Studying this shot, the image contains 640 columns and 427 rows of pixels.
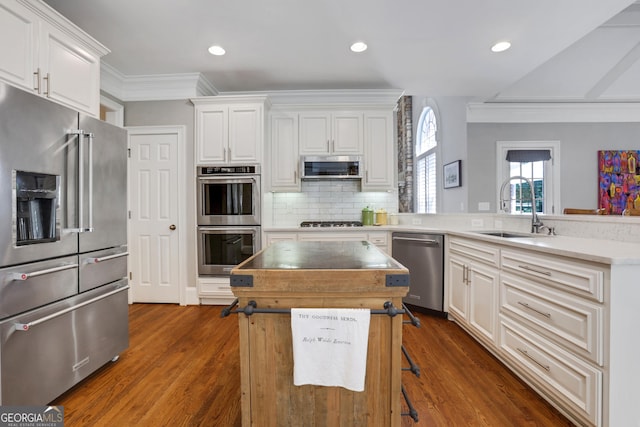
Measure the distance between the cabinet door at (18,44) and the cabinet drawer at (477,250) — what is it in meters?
3.29

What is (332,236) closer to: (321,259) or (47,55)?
(321,259)

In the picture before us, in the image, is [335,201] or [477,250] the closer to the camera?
[477,250]

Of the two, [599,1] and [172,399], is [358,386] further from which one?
[599,1]

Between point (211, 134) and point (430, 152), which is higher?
point (430, 152)

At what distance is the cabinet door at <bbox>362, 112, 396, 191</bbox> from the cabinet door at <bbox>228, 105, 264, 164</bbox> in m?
1.40

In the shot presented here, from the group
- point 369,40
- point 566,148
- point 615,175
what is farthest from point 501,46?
point 615,175

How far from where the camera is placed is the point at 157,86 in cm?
351

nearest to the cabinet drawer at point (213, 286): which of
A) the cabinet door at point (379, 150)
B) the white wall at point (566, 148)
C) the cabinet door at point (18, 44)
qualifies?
the cabinet door at point (379, 150)

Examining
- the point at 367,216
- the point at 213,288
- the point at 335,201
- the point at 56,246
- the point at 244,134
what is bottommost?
the point at 213,288

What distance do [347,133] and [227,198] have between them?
1724mm

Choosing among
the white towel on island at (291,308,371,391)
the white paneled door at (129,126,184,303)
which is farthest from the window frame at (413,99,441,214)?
the white towel on island at (291,308,371,391)

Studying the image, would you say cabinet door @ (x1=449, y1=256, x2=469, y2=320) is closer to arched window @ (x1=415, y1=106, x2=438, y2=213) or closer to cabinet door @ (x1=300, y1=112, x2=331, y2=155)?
cabinet door @ (x1=300, y1=112, x2=331, y2=155)

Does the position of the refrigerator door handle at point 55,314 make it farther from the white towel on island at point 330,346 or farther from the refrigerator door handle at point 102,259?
the white towel on island at point 330,346

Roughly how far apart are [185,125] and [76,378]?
2.71 m
